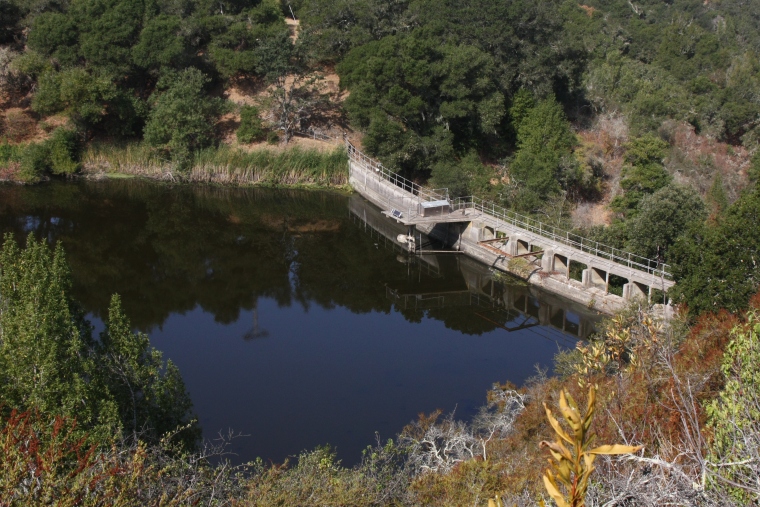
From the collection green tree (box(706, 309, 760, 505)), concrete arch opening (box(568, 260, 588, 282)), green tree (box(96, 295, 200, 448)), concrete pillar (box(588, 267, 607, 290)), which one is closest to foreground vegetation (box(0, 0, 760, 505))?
green tree (box(96, 295, 200, 448))

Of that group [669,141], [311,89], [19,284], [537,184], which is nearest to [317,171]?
[311,89]

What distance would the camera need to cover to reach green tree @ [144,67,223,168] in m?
45.4

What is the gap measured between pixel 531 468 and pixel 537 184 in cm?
2669

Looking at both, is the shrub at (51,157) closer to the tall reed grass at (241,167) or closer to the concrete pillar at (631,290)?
the tall reed grass at (241,167)

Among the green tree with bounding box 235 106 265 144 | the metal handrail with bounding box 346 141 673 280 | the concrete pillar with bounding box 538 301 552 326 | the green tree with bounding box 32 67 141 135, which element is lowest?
the concrete pillar with bounding box 538 301 552 326

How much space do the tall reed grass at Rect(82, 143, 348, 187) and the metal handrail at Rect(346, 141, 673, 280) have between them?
181 centimetres

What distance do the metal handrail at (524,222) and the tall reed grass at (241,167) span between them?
71.2 inches

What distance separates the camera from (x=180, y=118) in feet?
149

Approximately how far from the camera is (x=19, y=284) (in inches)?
665

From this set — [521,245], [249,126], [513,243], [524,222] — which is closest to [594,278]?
[513,243]

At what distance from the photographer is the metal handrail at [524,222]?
30.6m

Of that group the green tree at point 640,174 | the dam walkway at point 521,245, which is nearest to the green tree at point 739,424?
the dam walkway at point 521,245

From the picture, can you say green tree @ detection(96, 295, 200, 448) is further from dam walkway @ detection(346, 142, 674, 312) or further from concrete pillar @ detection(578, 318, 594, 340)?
dam walkway @ detection(346, 142, 674, 312)

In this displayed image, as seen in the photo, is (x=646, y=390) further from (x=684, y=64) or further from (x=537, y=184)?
(x=684, y=64)
